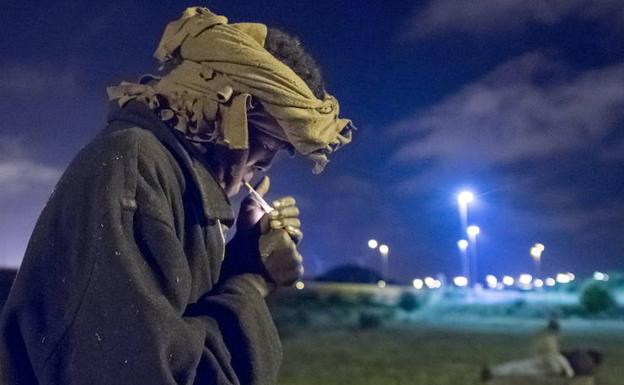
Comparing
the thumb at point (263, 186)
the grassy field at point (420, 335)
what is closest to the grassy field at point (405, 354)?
the grassy field at point (420, 335)

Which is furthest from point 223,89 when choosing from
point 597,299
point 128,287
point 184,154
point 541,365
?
point 597,299

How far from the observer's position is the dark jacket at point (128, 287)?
1.29 meters

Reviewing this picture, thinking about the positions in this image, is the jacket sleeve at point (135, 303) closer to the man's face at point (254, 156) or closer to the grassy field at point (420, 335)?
the man's face at point (254, 156)

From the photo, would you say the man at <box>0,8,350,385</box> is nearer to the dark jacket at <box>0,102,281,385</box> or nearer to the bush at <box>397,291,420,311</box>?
the dark jacket at <box>0,102,281,385</box>

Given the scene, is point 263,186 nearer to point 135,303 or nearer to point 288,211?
point 288,211

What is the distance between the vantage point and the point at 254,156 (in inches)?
68.5

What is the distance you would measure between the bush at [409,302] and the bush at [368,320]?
31cm

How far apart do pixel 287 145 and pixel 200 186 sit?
26 centimetres

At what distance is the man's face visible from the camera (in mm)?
1706

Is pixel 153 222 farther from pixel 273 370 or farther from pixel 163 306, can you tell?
pixel 273 370

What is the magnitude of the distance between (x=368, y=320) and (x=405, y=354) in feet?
2.52

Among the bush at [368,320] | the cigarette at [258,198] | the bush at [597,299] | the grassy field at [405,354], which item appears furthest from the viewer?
the bush at [597,299]

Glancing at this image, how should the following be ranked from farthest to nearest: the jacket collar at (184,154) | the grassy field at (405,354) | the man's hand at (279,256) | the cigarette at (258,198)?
the grassy field at (405,354)
the cigarette at (258,198)
the man's hand at (279,256)
the jacket collar at (184,154)

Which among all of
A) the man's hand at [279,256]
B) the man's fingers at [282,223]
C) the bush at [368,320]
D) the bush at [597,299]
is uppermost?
the bush at [597,299]
